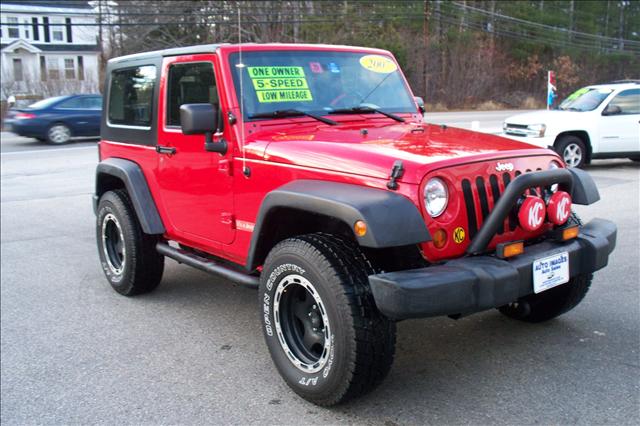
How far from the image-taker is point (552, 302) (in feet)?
14.5

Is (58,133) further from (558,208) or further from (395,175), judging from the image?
(558,208)

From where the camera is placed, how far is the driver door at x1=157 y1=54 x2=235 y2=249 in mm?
4312

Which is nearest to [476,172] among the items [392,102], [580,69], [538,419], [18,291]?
[538,419]

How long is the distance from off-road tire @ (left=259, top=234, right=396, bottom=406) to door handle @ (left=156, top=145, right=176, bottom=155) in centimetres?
155

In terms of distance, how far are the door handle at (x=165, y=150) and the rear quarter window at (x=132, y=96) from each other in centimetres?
30

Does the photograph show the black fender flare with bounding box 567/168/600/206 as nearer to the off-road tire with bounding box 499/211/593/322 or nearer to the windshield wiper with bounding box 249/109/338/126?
the off-road tire with bounding box 499/211/593/322

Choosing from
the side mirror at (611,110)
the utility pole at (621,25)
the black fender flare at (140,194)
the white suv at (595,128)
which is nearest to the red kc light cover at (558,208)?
the black fender flare at (140,194)

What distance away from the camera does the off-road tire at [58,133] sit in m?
18.8

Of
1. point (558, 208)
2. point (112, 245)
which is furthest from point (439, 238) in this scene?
point (112, 245)

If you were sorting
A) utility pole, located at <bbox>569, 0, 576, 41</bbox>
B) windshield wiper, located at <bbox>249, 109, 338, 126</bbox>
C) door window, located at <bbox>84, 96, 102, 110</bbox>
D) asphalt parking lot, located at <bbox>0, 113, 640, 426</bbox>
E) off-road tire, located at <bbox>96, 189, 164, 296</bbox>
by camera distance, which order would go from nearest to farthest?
asphalt parking lot, located at <bbox>0, 113, 640, 426</bbox> → windshield wiper, located at <bbox>249, 109, 338, 126</bbox> → off-road tire, located at <bbox>96, 189, 164, 296</bbox> → door window, located at <bbox>84, 96, 102, 110</bbox> → utility pole, located at <bbox>569, 0, 576, 41</bbox>

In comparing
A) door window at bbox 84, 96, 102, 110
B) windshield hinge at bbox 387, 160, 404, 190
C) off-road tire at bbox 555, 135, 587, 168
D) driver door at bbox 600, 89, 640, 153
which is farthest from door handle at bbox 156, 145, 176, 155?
door window at bbox 84, 96, 102, 110

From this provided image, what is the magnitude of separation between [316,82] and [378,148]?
3.83 ft

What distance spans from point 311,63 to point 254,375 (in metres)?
2.19

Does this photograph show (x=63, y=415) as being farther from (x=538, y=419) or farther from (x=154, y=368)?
(x=538, y=419)
